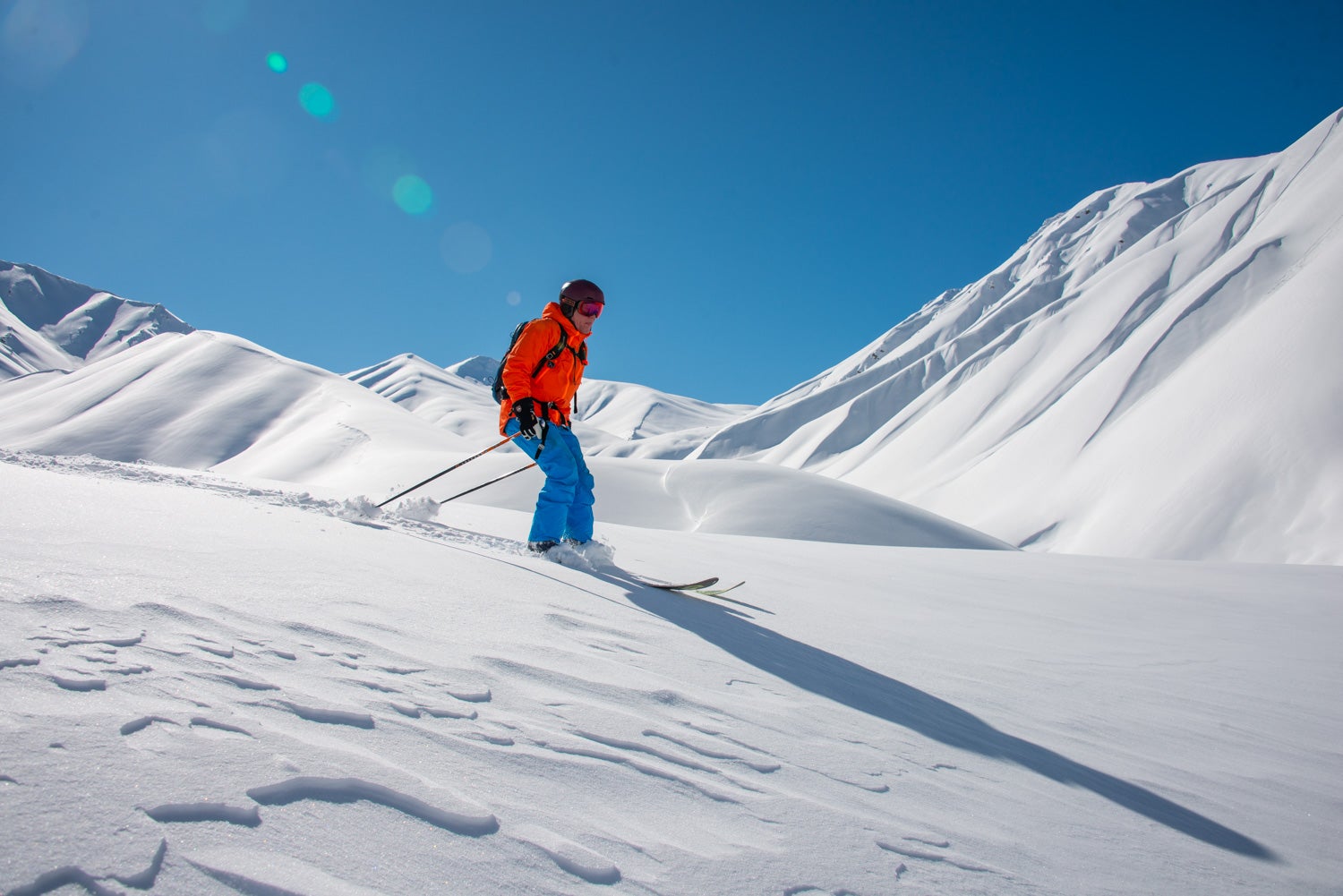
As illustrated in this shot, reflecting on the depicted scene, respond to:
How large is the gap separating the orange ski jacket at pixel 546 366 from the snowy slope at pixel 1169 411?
2165 cm

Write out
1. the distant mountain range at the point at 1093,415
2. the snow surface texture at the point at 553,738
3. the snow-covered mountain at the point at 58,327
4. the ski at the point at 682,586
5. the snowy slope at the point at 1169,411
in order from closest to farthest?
the snow surface texture at the point at 553,738, the ski at the point at 682,586, the distant mountain range at the point at 1093,415, the snowy slope at the point at 1169,411, the snow-covered mountain at the point at 58,327

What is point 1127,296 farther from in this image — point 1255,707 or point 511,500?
point 1255,707

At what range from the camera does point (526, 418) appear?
462 cm

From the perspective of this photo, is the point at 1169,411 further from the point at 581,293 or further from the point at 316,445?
the point at 316,445

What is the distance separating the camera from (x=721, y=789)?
1.48 metres

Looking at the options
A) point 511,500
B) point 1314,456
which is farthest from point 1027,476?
point 511,500

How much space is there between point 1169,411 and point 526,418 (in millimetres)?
32234

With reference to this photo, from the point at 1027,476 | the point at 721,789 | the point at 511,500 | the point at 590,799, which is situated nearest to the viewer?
the point at 590,799

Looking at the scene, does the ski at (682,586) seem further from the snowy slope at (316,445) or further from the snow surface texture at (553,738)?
the snowy slope at (316,445)

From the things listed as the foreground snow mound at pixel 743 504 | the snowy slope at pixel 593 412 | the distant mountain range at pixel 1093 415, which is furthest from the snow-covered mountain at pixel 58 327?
the foreground snow mound at pixel 743 504

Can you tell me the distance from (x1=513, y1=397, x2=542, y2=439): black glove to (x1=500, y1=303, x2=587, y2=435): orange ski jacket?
0.05 m

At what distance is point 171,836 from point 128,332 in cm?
25676

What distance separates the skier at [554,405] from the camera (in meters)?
4.62

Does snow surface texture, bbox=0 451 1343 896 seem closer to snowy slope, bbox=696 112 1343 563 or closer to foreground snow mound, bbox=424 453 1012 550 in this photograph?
foreground snow mound, bbox=424 453 1012 550
